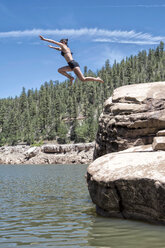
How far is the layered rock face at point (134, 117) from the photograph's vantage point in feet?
46.9

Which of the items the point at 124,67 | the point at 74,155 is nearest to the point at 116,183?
the point at 74,155

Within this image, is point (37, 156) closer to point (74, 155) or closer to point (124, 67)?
point (74, 155)

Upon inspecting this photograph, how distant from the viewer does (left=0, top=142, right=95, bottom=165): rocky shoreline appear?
87188 mm

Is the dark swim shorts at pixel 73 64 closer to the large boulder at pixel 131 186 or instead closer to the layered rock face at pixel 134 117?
the large boulder at pixel 131 186

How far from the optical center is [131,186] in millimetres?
9789

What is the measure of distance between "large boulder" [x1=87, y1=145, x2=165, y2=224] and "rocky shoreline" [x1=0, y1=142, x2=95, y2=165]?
7389cm

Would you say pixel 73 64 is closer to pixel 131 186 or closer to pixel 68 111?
pixel 131 186

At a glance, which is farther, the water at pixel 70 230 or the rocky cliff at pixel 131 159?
the rocky cliff at pixel 131 159

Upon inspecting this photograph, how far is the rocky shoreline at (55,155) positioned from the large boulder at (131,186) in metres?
73.9

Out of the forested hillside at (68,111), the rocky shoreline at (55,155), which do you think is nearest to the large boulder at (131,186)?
the rocky shoreline at (55,155)

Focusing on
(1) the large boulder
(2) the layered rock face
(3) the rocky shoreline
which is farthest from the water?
(3) the rocky shoreline

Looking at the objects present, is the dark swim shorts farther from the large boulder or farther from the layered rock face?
the layered rock face

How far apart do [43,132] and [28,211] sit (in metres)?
114


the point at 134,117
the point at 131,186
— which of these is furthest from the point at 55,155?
the point at 131,186
